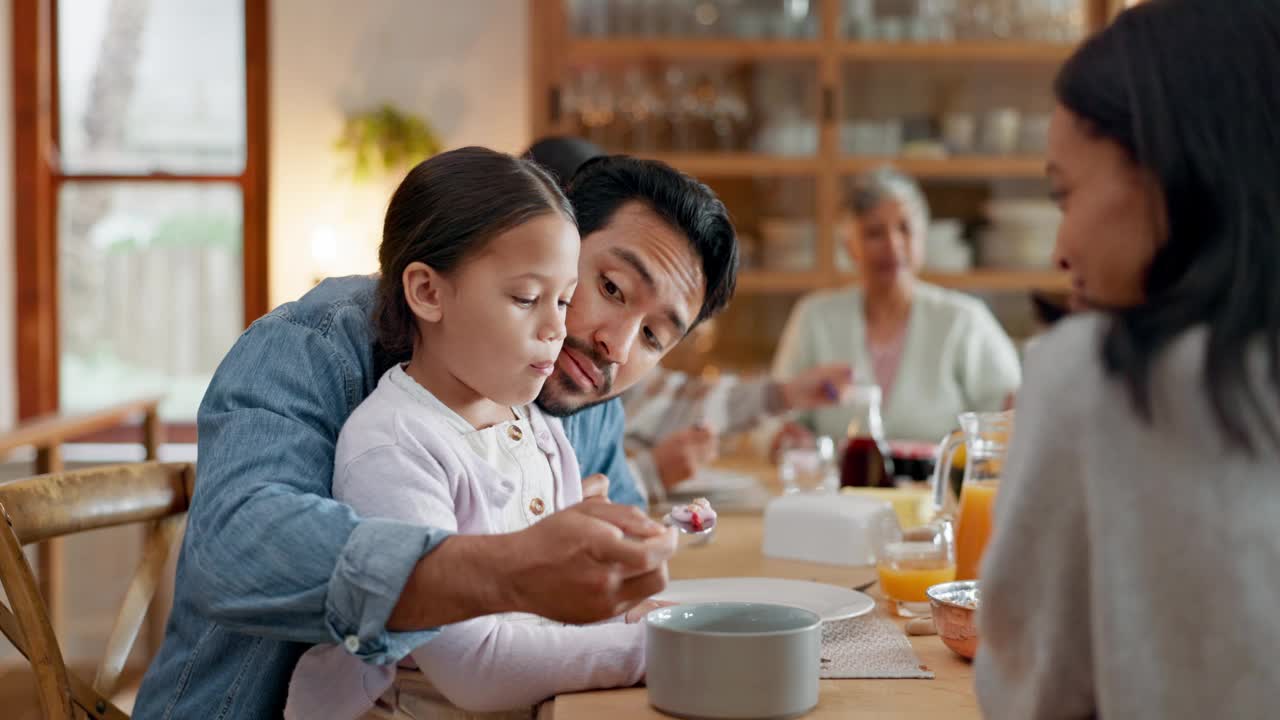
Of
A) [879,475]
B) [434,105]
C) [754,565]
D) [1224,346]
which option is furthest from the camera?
[434,105]

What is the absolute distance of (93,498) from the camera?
Answer: 4.72 ft

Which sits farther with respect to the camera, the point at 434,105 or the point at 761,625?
the point at 434,105

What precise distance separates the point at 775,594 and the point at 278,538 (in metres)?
0.59

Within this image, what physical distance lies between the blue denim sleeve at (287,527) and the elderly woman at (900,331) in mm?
2520

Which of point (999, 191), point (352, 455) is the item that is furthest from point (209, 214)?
point (352, 455)

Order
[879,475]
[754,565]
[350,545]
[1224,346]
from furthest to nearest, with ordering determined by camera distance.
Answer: [879,475] < [754,565] < [350,545] < [1224,346]

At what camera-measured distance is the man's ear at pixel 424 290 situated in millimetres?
1132

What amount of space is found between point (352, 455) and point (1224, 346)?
26.3 inches

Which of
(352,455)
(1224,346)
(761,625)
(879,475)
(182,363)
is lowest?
(182,363)

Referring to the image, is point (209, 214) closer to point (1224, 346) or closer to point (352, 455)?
point (352, 455)

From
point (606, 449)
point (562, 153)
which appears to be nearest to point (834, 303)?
Answer: point (562, 153)

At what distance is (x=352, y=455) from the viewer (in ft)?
3.46

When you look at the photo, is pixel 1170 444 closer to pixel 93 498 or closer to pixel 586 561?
pixel 586 561

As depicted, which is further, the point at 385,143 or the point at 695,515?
the point at 385,143
